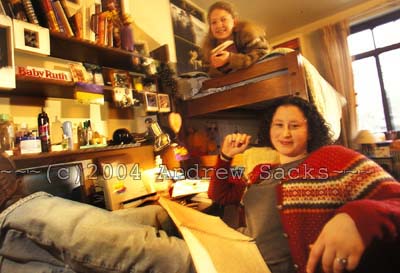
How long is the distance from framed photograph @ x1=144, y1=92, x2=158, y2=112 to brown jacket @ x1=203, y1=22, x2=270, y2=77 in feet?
1.32

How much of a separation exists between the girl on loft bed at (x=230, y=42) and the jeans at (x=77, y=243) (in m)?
1.05

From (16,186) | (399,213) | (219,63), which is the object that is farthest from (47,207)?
(219,63)

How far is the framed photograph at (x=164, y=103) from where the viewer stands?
1.51 m

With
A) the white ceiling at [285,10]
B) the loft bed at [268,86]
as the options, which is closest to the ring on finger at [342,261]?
the loft bed at [268,86]

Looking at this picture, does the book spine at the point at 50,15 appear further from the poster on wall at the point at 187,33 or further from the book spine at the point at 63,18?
the poster on wall at the point at 187,33

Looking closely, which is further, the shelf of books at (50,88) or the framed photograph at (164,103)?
the framed photograph at (164,103)

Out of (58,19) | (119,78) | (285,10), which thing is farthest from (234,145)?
(285,10)

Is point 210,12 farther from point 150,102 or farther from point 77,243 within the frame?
point 77,243

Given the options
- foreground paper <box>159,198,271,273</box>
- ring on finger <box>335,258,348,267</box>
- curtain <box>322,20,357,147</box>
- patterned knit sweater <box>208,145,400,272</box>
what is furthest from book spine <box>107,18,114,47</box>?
curtain <box>322,20,357,147</box>

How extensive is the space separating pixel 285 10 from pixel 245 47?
1378mm

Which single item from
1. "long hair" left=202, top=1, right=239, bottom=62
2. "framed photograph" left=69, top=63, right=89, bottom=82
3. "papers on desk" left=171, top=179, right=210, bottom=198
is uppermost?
"long hair" left=202, top=1, right=239, bottom=62

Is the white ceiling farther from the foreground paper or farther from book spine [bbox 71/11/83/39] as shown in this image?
the foreground paper

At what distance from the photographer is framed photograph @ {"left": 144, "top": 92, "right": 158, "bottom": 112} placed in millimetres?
1428

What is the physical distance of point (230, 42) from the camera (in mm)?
1403
